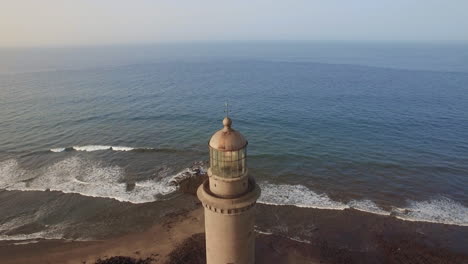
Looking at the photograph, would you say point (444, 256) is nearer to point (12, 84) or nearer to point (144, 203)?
point (144, 203)

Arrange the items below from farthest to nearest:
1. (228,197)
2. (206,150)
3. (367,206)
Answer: (206,150) → (367,206) → (228,197)

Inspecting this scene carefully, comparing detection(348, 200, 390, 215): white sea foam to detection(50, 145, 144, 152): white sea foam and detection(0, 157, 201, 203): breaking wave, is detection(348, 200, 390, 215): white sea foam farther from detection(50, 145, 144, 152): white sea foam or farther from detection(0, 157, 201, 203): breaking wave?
detection(50, 145, 144, 152): white sea foam

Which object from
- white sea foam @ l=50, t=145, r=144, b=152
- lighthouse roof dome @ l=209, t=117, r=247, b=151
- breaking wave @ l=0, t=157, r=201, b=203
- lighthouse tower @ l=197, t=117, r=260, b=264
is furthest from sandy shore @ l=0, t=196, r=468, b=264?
white sea foam @ l=50, t=145, r=144, b=152

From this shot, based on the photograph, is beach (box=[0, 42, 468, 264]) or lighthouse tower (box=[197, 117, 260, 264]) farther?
beach (box=[0, 42, 468, 264])

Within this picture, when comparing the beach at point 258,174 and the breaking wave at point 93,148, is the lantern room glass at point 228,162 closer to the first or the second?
the beach at point 258,174

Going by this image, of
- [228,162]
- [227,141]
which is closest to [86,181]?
[228,162]

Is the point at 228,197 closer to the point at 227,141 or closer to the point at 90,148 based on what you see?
the point at 227,141

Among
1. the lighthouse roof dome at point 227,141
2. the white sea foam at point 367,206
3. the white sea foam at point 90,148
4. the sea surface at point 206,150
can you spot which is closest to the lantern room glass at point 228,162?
the lighthouse roof dome at point 227,141
